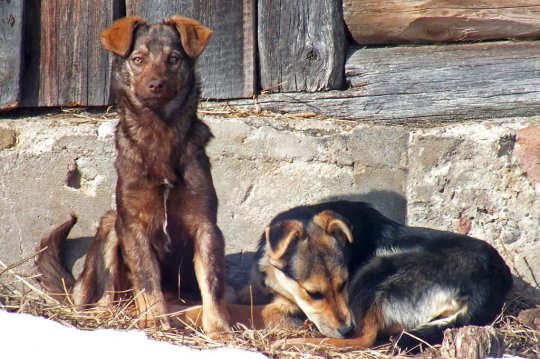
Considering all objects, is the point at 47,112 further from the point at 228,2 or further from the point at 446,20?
the point at 446,20

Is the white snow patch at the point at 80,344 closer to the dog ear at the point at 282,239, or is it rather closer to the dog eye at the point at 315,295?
the dog eye at the point at 315,295

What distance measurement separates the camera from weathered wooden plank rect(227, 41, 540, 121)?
297 inches

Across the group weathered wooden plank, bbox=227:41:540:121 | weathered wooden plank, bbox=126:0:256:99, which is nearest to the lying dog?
weathered wooden plank, bbox=227:41:540:121

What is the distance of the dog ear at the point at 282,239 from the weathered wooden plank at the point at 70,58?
6.18 ft

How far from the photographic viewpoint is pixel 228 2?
7793mm

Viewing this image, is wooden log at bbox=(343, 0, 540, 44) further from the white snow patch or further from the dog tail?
the white snow patch

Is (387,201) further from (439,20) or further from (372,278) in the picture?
(439,20)

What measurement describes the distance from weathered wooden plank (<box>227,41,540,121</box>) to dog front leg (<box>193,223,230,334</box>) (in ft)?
5.21

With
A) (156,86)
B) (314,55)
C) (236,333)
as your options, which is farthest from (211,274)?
(314,55)

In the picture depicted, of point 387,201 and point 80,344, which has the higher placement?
point 387,201

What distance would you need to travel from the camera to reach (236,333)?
643cm

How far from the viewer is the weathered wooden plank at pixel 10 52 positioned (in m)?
7.77

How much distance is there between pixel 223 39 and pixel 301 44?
59cm

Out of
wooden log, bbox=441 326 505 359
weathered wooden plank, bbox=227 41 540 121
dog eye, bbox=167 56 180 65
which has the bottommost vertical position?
wooden log, bbox=441 326 505 359
